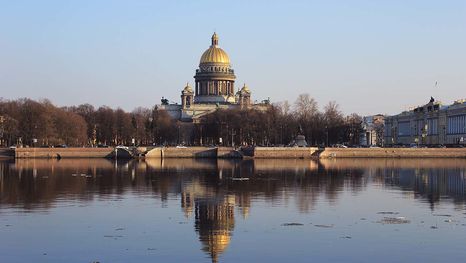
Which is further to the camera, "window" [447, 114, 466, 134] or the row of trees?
"window" [447, 114, 466, 134]

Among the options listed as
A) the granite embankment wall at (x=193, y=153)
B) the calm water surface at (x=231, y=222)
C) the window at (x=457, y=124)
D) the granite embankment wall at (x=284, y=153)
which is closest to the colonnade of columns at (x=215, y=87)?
the window at (x=457, y=124)

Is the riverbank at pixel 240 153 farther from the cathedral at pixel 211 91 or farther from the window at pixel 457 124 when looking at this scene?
the cathedral at pixel 211 91

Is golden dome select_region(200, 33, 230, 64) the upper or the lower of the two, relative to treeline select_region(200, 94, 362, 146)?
upper

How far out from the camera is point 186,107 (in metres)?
171

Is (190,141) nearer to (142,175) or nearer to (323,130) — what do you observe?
(323,130)

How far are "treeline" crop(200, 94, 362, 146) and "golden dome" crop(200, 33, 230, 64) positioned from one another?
106 feet

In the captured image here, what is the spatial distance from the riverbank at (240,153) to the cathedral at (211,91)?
60.3 metres

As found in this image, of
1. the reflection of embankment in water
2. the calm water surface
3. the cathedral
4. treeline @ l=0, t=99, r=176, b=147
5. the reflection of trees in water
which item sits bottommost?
the calm water surface

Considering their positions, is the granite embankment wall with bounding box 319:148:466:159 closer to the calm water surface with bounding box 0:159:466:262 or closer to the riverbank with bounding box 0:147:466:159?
the riverbank with bounding box 0:147:466:159

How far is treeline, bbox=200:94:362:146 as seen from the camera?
123312mm

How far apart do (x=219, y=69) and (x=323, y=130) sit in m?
48.4

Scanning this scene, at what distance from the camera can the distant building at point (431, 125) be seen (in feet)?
427

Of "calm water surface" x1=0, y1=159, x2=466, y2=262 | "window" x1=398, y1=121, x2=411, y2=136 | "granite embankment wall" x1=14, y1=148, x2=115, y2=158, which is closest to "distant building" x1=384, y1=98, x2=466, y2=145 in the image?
"window" x1=398, y1=121, x2=411, y2=136

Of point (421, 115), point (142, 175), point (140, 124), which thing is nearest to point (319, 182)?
point (142, 175)
